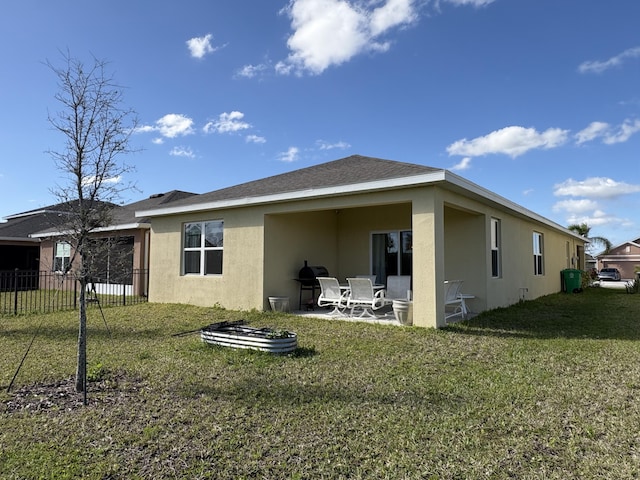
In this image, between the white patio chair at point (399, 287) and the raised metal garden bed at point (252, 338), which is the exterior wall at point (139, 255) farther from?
the raised metal garden bed at point (252, 338)

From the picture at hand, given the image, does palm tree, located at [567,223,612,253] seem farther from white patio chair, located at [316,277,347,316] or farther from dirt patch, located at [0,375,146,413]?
dirt patch, located at [0,375,146,413]

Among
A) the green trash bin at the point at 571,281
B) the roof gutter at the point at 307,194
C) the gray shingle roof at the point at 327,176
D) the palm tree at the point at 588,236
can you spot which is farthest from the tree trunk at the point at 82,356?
the palm tree at the point at 588,236

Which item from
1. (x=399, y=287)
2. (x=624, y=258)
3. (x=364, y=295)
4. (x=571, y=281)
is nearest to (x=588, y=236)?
(x=624, y=258)

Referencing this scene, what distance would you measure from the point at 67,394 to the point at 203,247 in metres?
7.65

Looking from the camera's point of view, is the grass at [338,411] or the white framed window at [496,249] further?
the white framed window at [496,249]

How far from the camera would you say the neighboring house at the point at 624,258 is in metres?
47.0

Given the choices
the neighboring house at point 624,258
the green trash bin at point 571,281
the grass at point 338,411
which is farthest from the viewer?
the neighboring house at point 624,258

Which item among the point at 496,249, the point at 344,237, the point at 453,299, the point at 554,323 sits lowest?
the point at 554,323

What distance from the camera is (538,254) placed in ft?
53.0

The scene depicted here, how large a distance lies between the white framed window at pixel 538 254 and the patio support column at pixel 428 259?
9313 millimetres

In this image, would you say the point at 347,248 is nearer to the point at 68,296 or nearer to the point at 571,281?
the point at 68,296

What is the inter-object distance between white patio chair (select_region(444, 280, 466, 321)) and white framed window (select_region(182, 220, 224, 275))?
247 inches

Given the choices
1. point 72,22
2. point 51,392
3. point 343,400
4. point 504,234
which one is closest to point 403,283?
point 504,234

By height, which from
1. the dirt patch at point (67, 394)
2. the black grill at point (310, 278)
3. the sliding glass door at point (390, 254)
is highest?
the sliding glass door at point (390, 254)
